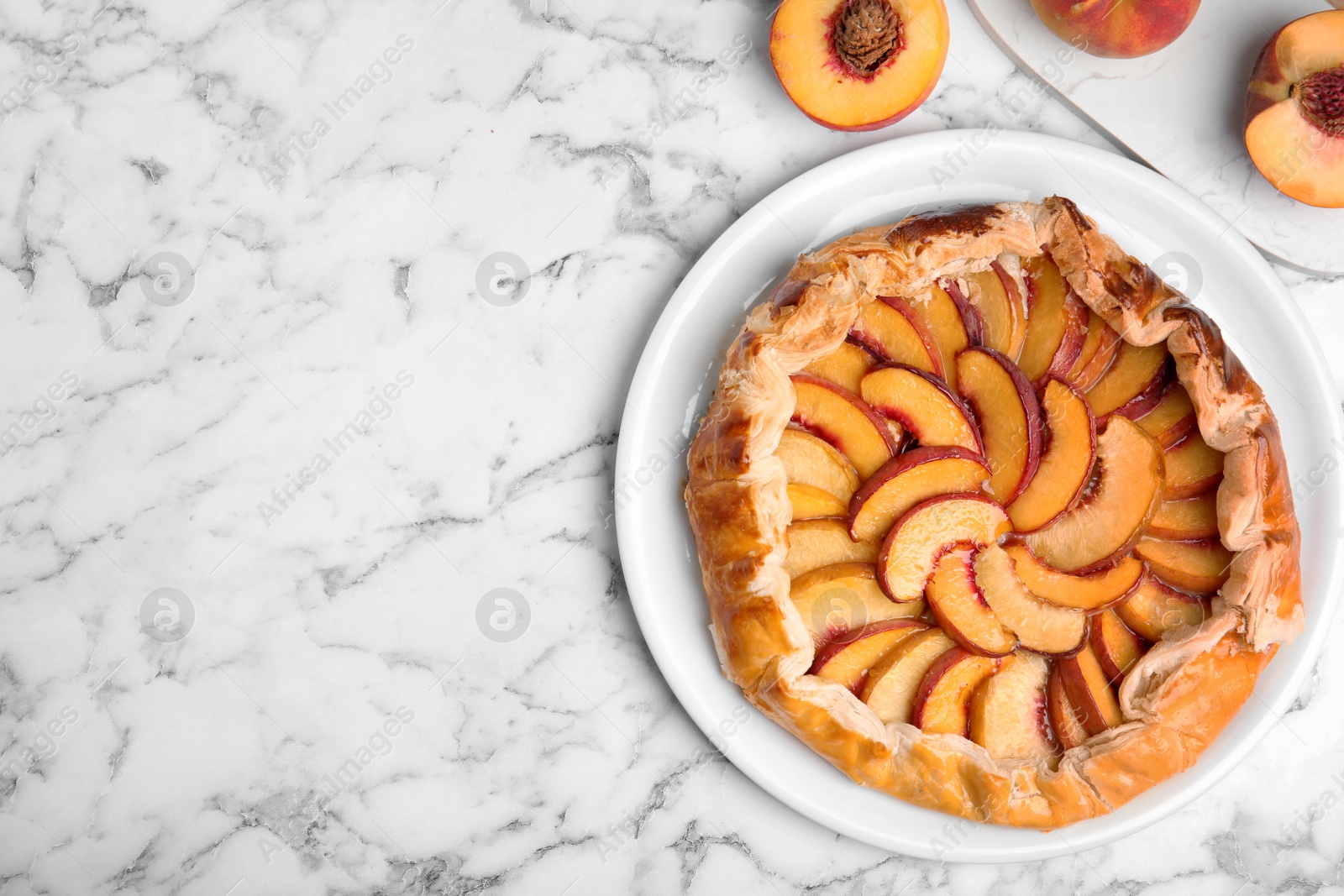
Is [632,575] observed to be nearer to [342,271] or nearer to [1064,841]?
[342,271]

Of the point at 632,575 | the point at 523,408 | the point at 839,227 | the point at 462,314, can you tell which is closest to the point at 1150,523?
the point at 839,227

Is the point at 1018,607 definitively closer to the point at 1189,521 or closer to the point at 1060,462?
the point at 1060,462

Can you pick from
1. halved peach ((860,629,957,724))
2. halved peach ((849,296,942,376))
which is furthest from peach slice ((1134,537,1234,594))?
halved peach ((849,296,942,376))

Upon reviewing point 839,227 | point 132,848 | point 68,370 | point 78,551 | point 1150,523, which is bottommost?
point 132,848

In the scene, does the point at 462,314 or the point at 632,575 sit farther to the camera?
the point at 462,314

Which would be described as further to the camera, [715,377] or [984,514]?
[715,377]

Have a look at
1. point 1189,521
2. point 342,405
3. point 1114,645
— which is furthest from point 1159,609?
point 342,405
